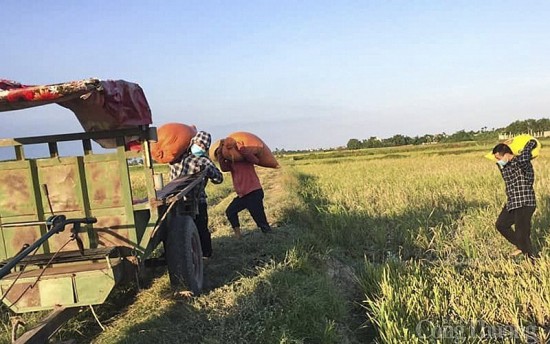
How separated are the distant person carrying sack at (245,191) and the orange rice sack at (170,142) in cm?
75

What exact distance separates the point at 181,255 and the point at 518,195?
4.39 meters

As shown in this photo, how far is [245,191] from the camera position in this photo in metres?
6.15

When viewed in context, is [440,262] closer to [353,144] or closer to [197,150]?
[197,150]

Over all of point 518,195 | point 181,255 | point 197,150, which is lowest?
point 518,195

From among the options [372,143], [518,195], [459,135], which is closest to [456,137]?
[459,135]

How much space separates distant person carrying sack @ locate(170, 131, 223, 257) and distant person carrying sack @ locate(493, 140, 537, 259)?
3714 mm

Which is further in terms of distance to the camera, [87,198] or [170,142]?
[170,142]

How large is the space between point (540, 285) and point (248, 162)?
12.3 ft

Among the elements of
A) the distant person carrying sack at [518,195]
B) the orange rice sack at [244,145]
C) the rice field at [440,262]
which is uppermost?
the orange rice sack at [244,145]

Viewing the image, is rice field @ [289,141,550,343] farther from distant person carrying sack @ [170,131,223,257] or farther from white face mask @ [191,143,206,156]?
white face mask @ [191,143,206,156]

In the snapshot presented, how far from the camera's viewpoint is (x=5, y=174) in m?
3.56

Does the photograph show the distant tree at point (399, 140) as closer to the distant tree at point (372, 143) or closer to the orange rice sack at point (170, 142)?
the distant tree at point (372, 143)

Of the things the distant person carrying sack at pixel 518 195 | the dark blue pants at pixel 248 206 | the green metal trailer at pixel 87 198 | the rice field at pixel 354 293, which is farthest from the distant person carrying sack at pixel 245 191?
the distant person carrying sack at pixel 518 195

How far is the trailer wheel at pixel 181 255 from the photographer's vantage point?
12.8ft
